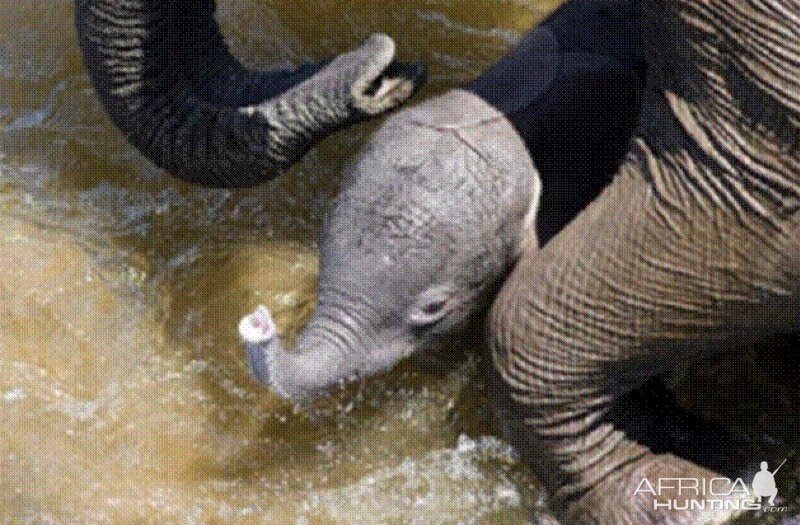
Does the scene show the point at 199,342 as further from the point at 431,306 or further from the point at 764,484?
the point at 764,484

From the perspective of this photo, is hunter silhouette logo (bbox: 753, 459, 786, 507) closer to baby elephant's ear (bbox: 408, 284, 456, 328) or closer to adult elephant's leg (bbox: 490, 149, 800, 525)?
adult elephant's leg (bbox: 490, 149, 800, 525)

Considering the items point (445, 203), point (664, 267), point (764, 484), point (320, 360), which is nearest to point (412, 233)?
point (445, 203)

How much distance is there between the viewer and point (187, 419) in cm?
198

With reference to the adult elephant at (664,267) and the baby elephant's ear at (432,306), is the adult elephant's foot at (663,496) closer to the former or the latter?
the adult elephant at (664,267)

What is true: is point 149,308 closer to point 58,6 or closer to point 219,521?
point 219,521

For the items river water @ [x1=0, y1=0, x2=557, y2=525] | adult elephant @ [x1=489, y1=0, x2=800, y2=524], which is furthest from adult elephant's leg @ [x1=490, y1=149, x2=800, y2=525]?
river water @ [x1=0, y1=0, x2=557, y2=525]

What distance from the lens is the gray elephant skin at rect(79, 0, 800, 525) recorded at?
57.8 inches

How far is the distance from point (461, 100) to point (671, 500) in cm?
61

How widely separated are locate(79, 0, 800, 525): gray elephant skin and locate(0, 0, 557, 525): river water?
0.73 ft

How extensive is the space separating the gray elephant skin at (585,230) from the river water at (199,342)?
223mm

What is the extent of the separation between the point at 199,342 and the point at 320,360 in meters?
0.50

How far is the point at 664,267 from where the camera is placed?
5.10 ft

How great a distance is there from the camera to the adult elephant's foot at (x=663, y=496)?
170 centimetres

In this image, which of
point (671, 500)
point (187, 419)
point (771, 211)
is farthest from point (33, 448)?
point (771, 211)
